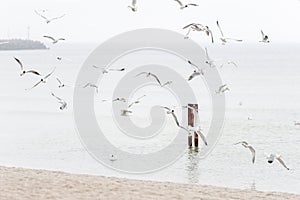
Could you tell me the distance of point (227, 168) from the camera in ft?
78.5

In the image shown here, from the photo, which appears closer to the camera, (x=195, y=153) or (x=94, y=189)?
(x=94, y=189)

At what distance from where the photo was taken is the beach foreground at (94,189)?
1301cm

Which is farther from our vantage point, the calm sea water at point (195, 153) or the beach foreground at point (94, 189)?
the calm sea water at point (195, 153)

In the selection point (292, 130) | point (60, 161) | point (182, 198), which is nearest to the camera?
point (182, 198)

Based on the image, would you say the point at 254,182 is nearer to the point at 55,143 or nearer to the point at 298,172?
the point at 298,172

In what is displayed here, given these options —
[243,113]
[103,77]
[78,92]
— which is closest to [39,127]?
[243,113]

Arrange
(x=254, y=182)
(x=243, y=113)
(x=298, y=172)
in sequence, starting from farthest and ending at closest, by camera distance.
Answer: (x=243, y=113) → (x=298, y=172) → (x=254, y=182)

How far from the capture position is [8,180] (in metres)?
14.4

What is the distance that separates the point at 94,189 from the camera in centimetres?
1386

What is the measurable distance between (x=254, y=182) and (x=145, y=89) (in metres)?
49.5

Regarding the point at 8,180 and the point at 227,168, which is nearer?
the point at 8,180

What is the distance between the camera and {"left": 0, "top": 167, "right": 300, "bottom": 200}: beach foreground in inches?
512

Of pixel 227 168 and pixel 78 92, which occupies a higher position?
pixel 78 92

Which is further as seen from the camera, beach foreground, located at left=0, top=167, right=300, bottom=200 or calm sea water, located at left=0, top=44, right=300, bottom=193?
calm sea water, located at left=0, top=44, right=300, bottom=193
